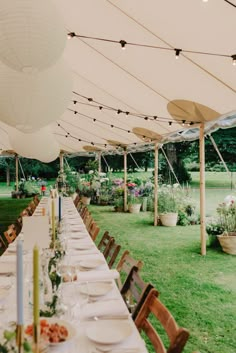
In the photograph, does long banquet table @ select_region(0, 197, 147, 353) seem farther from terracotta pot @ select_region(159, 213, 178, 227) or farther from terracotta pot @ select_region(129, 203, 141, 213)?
terracotta pot @ select_region(129, 203, 141, 213)

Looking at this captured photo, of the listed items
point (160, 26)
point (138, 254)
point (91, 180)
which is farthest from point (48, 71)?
point (91, 180)

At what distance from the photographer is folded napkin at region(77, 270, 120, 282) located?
9.16 ft

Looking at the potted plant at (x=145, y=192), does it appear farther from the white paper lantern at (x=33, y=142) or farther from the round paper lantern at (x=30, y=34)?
the round paper lantern at (x=30, y=34)

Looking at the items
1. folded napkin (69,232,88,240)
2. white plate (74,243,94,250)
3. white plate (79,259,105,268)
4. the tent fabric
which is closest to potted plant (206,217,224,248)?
the tent fabric

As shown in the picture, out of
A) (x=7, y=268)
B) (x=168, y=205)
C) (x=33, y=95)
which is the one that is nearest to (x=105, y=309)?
(x=7, y=268)

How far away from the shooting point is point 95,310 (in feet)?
7.03

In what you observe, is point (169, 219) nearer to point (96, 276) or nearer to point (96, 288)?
point (96, 276)

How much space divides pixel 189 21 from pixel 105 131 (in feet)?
23.6

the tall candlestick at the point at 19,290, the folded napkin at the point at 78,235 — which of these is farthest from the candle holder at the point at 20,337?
the folded napkin at the point at 78,235

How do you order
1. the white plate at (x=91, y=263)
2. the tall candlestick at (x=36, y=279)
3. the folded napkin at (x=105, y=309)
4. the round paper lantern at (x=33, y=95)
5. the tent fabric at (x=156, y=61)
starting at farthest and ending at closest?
the tent fabric at (x=156, y=61) → the white plate at (x=91, y=263) → the round paper lantern at (x=33, y=95) → the folded napkin at (x=105, y=309) → the tall candlestick at (x=36, y=279)

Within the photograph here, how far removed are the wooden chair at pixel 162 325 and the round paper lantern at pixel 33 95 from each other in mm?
1594

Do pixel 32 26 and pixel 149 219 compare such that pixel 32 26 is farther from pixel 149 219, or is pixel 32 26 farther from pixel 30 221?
pixel 149 219

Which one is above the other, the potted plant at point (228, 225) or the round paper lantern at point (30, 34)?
the round paper lantern at point (30, 34)

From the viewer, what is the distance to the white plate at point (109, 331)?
1761 mm
